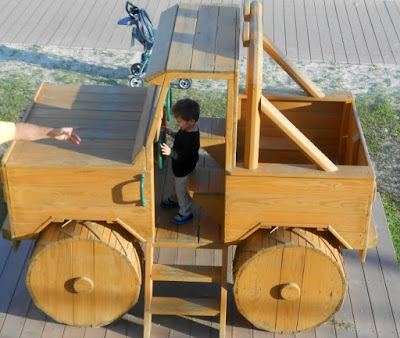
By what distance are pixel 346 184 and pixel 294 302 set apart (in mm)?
981

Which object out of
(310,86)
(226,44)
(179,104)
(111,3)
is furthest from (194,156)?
(111,3)

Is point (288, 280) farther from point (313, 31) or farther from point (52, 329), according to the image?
point (313, 31)

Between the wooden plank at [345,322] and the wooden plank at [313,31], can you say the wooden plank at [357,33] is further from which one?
the wooden plank at [345,322]

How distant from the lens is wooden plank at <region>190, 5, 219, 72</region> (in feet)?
13.5

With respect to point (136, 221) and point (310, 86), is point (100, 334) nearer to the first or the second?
point (136, 221)

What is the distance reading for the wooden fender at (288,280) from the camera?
14.9ft

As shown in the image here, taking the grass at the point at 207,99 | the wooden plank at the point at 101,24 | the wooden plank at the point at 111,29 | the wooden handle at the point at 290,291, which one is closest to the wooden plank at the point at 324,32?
the grass at the point at 207,99

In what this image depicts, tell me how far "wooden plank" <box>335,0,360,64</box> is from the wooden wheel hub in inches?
239

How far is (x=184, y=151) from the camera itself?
475 cm

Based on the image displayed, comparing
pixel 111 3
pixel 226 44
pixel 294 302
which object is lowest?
pixel 111 3

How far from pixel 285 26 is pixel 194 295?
6.06m

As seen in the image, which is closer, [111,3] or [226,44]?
[226,44]

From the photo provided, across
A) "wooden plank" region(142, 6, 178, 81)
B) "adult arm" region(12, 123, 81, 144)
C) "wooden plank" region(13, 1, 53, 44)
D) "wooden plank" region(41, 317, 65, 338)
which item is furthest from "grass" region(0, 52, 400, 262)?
"adult arm" region(12, 123, 81, 144)

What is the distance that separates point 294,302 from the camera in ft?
15.7
